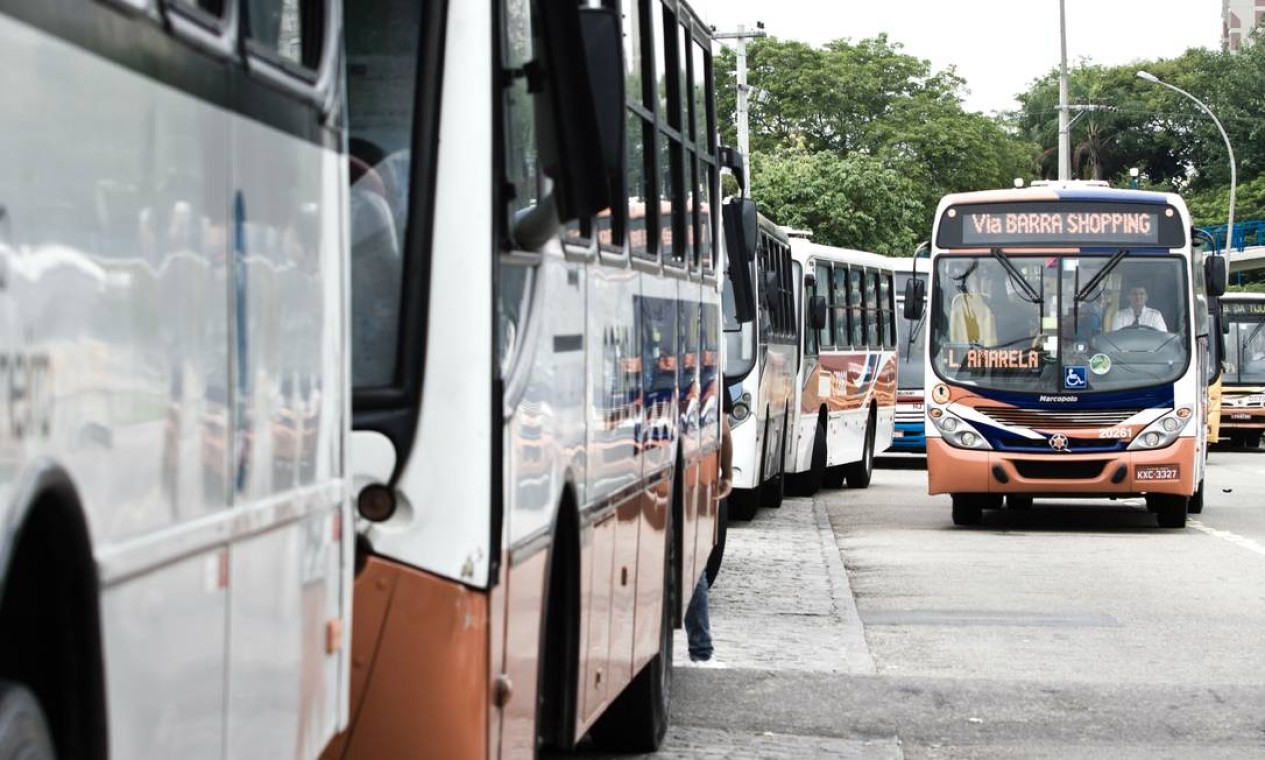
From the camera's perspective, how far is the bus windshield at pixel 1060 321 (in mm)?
21266

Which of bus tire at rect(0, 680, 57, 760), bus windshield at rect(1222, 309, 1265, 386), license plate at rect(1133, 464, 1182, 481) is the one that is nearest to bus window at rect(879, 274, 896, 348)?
license plate at rect(1133, 464, 1182, 481)

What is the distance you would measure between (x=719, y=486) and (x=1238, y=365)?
32.1 metres

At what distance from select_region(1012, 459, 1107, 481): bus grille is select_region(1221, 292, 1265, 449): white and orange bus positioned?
20878mm

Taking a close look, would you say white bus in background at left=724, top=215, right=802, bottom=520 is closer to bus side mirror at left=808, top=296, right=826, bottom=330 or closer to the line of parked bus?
bus side mirror at left=808, top=296, right=826, bottom=330

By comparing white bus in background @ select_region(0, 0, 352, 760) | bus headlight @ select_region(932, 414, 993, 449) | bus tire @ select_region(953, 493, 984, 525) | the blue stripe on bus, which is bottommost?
bus tire @ select_region(953, 493, 984, 525)

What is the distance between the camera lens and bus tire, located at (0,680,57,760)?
8.84 ft

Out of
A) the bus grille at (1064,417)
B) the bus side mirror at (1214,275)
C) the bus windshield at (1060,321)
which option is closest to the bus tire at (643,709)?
the bus grille at (1064,417)

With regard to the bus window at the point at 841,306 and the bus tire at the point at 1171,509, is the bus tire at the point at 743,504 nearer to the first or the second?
the bus tire at the point at 1171,509

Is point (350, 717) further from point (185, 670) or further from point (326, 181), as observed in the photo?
point (185, 670)

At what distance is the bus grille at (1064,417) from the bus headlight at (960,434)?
23cm

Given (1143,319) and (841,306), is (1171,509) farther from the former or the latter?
(841,306)

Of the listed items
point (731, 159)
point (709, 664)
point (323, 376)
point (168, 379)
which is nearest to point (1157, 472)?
point (731, 159)

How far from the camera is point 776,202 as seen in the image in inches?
2532

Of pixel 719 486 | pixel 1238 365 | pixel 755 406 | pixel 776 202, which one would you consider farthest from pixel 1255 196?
pixel 719 486
